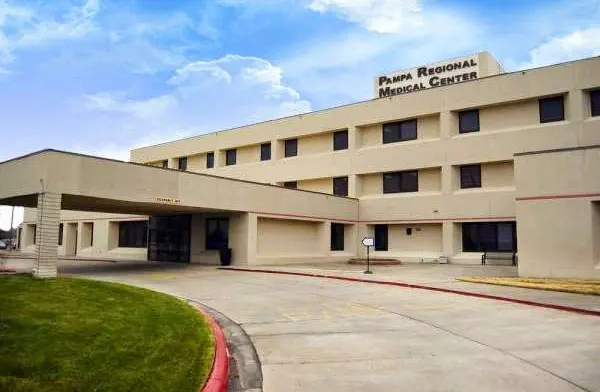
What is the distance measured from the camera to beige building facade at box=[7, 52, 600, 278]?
21.5 meters

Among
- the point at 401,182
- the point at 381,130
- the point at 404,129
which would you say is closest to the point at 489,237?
the point at 401,182

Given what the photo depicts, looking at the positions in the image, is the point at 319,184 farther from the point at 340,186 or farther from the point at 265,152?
the point at 265,152

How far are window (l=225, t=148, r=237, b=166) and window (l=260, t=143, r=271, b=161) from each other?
10.8 feet

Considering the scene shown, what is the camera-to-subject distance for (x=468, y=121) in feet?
113

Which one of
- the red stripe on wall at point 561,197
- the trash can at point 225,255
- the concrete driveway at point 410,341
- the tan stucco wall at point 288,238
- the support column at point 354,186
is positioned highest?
the support column at point 354,186

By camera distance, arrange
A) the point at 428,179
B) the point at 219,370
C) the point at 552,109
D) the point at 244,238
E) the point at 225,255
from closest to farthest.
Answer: the point at 219,370
the point at 244,238
the point at 225,255
the point at 552,109
the point at 428,179

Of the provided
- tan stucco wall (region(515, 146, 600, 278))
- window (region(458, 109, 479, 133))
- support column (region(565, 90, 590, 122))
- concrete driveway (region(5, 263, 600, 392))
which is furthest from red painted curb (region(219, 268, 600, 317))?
support column (region(565, 90, 590, 122))

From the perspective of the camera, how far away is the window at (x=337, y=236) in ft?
121

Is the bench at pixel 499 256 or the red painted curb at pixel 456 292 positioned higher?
the bench at pixel 499 256

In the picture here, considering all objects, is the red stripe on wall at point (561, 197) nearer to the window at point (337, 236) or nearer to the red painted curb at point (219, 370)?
the window at point (337, 236)

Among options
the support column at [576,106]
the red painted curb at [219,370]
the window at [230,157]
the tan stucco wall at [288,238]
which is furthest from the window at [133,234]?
the red painted curb at [219,370]

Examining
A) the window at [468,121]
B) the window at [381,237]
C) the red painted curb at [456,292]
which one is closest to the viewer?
the red painted curb at [456,292]

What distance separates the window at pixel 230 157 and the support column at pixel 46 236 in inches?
1085

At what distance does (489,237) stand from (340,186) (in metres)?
11.8
